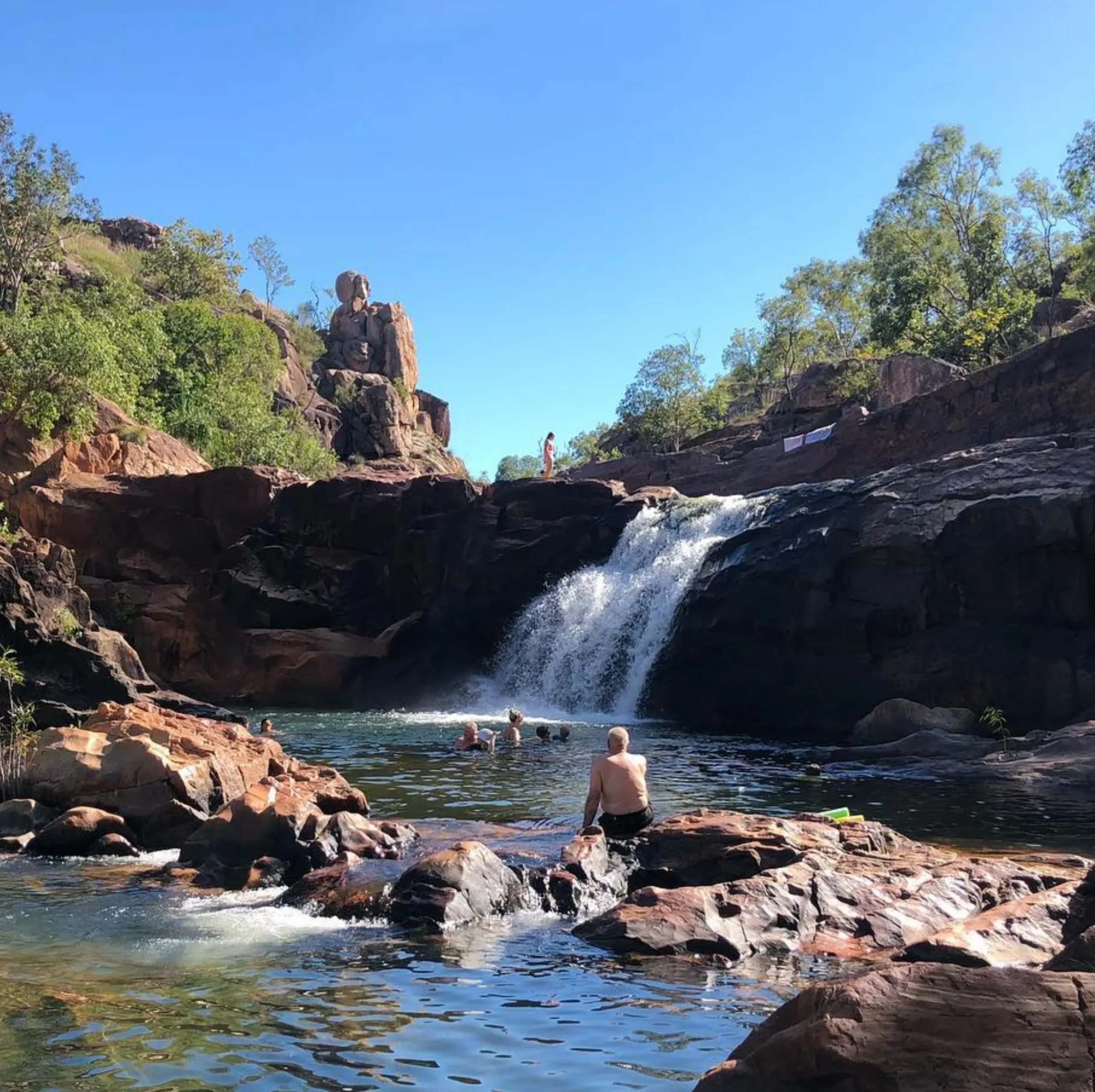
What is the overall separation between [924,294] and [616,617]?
31.4 meters

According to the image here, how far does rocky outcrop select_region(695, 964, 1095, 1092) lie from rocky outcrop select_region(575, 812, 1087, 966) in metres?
2.87

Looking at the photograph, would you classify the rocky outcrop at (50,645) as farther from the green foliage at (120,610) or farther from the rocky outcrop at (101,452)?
the rocky outcrop at (101,452)

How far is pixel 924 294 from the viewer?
54406mm

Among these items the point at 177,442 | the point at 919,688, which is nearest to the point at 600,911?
the point at 919,688

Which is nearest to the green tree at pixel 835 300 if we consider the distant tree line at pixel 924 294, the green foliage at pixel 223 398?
the distant tree line at pixel 924 294

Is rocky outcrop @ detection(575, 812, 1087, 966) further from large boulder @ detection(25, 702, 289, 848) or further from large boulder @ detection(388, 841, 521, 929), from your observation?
large boulder @ detection(25, 702, 289, 848)

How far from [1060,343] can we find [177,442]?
31.4 meters

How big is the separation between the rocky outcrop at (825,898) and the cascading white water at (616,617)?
19.0 m

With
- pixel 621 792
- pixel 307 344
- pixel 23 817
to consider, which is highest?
pixel 307 344

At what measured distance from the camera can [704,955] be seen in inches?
324

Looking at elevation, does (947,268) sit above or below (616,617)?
above

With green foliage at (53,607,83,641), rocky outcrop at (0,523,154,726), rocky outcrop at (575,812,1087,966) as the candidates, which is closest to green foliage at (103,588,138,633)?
rocky outcrop at (0,523,154,726)

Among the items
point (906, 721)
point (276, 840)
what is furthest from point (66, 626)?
point (906, 721)

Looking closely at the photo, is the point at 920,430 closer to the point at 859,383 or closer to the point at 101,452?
the point at 859,383
